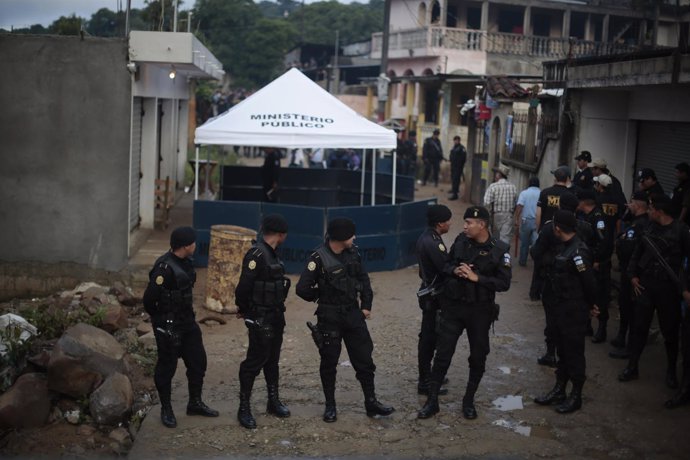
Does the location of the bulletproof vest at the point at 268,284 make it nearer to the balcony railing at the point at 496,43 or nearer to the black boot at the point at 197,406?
the black boot at the point at 197,406

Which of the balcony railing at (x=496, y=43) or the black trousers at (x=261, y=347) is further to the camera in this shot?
the balcony railing at (x=496, y=43)

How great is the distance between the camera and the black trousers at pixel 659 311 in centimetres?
749

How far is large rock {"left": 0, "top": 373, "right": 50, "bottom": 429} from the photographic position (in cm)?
702

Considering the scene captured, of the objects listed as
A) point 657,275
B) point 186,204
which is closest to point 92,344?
point 657,275

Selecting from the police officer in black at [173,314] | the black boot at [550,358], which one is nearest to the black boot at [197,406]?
the police officer in black at [173,314]

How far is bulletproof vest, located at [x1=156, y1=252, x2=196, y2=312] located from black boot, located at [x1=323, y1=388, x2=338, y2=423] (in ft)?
4.43

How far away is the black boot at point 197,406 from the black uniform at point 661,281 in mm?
3901

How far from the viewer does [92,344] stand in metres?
7.67

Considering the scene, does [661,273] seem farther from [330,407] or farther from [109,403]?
[109,403]

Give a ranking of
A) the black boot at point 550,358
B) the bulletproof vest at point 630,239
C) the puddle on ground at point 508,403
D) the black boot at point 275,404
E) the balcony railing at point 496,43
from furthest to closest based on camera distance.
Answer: the balcony railing at point 496,43 < the black boot at point 550,358 < the bulletproof vest at point 630,239 < the puddle on ground at point 508,403 < the black boot at point 275,404

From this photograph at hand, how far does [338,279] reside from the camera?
6672 mm

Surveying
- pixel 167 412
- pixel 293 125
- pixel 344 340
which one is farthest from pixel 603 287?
pixel 293 125

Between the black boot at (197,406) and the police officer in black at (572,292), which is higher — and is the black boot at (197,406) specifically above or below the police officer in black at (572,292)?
below

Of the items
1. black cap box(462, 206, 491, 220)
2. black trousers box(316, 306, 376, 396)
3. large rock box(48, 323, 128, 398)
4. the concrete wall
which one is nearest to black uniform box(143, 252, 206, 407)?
large rock box(48, 323, 128, 398)
